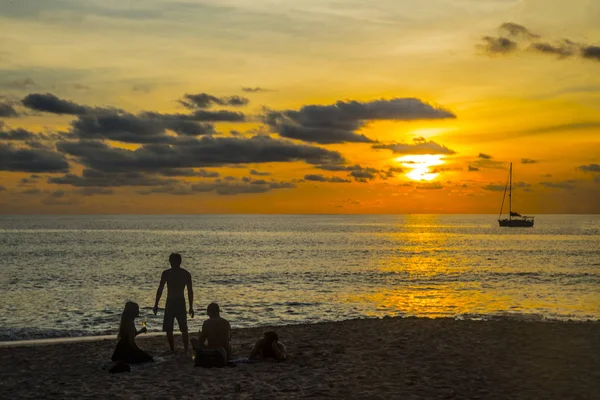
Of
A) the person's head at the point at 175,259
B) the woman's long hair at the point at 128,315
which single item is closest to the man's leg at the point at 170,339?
the woman's long hair at the point at 128,315

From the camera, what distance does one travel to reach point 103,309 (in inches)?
1431

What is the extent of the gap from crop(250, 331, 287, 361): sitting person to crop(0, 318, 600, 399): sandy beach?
1.05 ft

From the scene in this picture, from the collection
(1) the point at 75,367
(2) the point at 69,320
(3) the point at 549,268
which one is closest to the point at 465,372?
(1) the point at 75,367

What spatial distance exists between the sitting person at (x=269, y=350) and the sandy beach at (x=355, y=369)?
0.32 meters

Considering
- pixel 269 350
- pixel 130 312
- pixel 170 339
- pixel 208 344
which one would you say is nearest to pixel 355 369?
pixel 269 350

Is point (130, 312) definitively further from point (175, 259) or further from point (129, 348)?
point (175, 259)

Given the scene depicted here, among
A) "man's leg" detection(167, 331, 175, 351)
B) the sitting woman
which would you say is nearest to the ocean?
"man's leg" detection(167, 331, 175, 351)

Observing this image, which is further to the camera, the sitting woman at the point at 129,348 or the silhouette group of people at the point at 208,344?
the sitting woman at the point at 129,348

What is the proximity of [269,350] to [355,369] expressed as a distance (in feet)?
7.87

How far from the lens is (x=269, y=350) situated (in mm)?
15961

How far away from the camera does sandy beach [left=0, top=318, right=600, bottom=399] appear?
41.8 feet

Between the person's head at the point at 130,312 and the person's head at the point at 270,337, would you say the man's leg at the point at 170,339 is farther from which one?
the person's head at the point at 270,337

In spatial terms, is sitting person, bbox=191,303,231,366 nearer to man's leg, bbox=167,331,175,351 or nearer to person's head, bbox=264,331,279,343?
person's head, bbox=264,331,279,343

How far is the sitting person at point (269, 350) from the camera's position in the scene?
52.1 feet
